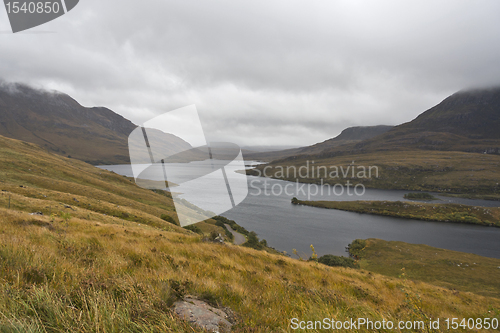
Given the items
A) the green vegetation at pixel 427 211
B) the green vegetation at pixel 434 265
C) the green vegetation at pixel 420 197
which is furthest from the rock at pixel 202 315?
the green vegetation at pixel 420 197

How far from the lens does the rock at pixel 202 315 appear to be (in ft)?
8.98

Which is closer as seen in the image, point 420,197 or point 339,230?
point 339,230

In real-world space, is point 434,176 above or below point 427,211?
→ above

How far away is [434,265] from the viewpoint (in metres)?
39.7

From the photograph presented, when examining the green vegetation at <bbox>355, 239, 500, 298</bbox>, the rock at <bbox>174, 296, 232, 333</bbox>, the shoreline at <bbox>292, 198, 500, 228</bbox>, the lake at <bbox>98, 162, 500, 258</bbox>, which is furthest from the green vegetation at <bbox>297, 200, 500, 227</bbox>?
the rock at <bbox>174, 296, 232, 333</bbox>

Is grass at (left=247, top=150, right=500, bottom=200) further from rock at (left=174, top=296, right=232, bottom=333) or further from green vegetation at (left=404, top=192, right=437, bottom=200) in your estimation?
rock at (left=174, top=296, right=232, bottom=333)

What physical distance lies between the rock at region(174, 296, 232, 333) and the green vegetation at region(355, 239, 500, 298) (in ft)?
120

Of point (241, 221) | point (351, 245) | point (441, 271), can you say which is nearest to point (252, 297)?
point (441, 271)

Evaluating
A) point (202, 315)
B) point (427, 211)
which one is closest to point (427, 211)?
point (427, 211)

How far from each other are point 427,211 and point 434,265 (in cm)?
5100

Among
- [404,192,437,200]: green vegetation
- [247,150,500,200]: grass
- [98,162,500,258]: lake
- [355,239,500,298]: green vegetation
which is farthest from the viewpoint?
[247,150,500,200]: grass

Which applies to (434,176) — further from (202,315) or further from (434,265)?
(202,315)

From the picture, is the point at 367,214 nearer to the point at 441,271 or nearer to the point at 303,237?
the point at 303,237

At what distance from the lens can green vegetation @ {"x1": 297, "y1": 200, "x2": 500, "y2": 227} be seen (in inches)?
2867
